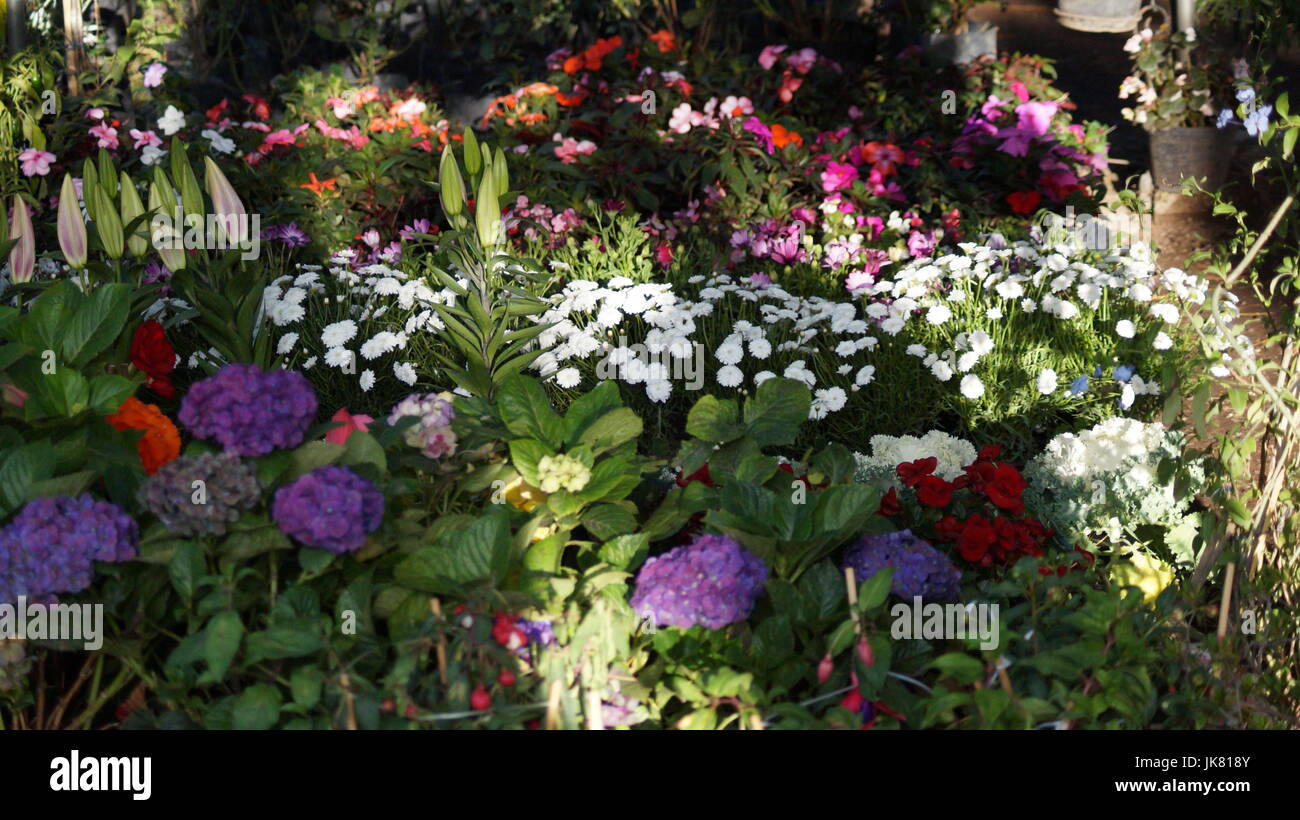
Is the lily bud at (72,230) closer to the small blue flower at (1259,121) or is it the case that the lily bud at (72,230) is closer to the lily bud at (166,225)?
the lily bud at (166,225)

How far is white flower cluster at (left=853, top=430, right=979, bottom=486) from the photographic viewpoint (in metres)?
3.27

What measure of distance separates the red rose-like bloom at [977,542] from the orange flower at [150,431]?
1567mm

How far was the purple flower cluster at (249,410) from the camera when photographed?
81.4 inches

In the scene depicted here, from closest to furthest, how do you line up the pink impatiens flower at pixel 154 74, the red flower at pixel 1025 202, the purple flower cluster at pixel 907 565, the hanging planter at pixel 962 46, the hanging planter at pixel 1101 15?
the purple flower cluster at pixel 907 565, the red flower at pixel 1025 202, the pink impatiens flower at pixel 154 74, the hanging planter at pixel 962 46, the hanging planter at pixel 1101 15

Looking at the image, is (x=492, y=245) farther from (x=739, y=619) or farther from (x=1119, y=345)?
(x=1119, y=345)

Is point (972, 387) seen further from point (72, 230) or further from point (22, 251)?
point (22, 251)

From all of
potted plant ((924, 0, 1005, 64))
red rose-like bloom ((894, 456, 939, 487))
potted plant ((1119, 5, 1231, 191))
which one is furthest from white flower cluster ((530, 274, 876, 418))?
potted plant ((924, 0, 1005, 64))

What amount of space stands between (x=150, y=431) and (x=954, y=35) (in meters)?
5.77

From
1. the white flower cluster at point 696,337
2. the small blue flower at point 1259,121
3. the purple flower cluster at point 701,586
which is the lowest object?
the purple flower cluster at point 701,586

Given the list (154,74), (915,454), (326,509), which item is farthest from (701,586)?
(154,74)

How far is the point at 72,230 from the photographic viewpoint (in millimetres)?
2881

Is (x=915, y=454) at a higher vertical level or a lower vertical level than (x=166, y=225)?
lower

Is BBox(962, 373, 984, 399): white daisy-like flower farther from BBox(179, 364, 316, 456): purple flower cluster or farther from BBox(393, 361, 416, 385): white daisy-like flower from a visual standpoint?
BBox(179, 364, 316, 456): purple flower cluster

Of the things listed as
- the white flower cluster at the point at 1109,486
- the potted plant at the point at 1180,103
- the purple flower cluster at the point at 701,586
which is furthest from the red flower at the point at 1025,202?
the purple flower cluster at the point at 701,586
